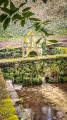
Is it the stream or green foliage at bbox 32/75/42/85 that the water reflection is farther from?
green foliage at bbox 32/75/42/85

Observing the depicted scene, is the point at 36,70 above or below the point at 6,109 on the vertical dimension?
below

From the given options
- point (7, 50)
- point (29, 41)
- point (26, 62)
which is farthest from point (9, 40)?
point (26, 62)

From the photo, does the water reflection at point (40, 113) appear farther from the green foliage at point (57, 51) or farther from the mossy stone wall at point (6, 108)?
the green foliage at point (57, 51)

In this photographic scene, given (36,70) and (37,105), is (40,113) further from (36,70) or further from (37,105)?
(36,70)

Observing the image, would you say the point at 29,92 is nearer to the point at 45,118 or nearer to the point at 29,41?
the point at 45,118

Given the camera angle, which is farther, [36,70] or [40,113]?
[36,70]

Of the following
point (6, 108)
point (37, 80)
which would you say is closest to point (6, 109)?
point (6, 108)

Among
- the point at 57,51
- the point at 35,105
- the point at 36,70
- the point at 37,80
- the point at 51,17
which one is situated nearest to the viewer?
the point at 35,105

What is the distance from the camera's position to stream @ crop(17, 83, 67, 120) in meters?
3.70

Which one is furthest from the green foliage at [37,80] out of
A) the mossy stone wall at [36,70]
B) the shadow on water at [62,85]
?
the shadow on water at [62,85]

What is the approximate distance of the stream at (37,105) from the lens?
146 inches

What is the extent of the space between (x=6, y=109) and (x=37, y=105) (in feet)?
7.06

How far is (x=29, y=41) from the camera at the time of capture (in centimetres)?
651

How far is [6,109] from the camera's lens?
2.15 metres
